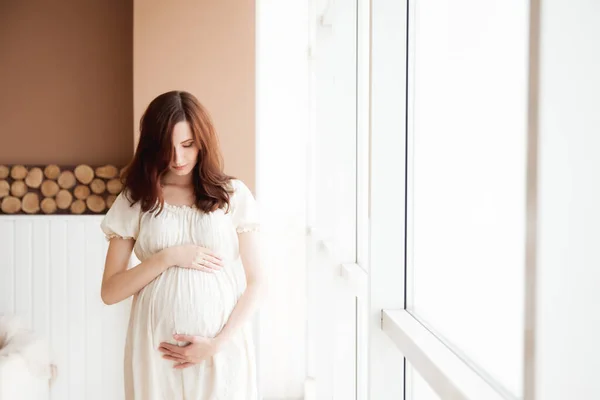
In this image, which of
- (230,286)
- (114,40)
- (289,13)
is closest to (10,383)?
(230,286)

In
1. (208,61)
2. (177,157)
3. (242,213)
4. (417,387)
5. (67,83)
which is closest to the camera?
(417,387)

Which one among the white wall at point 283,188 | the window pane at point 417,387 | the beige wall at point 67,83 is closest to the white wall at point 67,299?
the beige wall at point 67,83

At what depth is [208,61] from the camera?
3.05 meters

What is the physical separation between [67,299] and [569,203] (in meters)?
3.19

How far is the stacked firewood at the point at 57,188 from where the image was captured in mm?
3270

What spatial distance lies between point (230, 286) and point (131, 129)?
79.7 inches

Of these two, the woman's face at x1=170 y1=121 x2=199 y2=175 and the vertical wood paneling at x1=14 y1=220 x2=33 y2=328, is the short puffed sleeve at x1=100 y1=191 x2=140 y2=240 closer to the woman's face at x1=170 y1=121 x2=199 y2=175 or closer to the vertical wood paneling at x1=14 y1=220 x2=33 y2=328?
the woman's face at x1=170 y1=121 x2=199 y2=175

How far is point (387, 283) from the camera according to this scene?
4.94 feet

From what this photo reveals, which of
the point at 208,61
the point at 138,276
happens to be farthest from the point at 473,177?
the point at 208,61

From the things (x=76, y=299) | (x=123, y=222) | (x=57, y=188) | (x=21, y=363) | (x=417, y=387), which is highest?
(x=57, y=188)

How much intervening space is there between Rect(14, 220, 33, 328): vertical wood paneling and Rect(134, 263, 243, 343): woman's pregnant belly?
1847mm

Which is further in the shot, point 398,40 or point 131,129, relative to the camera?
point 131,129

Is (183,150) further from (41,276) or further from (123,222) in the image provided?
(41,276)

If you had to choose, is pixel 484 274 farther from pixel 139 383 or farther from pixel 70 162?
pixel 70 162
